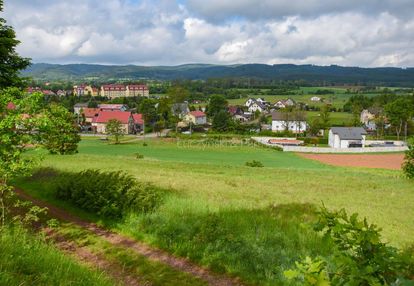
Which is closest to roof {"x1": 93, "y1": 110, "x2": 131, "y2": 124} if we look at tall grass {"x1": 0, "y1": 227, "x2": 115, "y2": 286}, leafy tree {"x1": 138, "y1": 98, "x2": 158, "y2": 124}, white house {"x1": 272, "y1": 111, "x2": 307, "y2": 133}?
leafy tree {"x1": 138, "y1": 98, "x2": 158, "y2": 124}

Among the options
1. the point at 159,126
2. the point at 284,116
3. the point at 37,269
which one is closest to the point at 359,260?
the point at 37,269

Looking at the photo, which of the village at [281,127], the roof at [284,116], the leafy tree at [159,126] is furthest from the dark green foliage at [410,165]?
the leafy tree at [159,126]

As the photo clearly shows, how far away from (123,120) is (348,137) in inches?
2468

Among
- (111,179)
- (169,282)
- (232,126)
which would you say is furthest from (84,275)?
(232,126)

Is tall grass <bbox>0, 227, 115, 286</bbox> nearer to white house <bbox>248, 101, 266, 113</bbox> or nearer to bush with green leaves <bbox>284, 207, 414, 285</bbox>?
bush with green leaves <bbox>284, 207, 414, 285</bbox>

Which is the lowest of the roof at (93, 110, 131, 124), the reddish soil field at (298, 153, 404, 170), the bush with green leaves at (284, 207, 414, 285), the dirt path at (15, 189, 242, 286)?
the reddish soil field at (298, 153, 404, 170)

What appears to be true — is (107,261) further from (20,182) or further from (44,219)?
(20,182)

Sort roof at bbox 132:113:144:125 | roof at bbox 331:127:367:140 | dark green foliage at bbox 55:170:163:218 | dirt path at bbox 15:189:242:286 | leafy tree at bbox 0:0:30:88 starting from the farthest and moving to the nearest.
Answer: roof at bbox 132:113:144:125, roof at bbox 331:127:367:140, leafy tree at bbox 0:0:30:88, dark green foliage at bbox 55:170:163:218, dirt path at bbox 15:189:242:286

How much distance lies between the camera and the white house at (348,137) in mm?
89188

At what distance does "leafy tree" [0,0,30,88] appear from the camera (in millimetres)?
18469

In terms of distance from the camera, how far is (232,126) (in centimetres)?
10975

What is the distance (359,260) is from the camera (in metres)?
3.66

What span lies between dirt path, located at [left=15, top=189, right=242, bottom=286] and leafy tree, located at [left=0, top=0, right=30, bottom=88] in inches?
274

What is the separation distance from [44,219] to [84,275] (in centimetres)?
915
